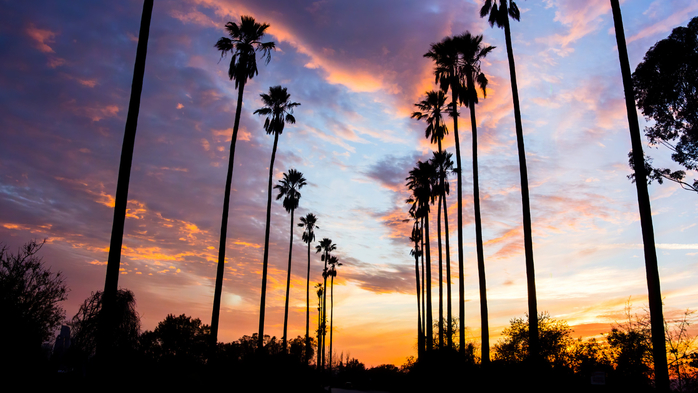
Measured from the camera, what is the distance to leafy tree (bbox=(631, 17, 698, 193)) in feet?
89.9

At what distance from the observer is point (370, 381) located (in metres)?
63.0

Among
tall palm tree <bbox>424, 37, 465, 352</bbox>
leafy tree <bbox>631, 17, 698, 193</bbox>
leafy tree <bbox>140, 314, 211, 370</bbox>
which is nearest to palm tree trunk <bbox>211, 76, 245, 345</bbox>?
tall palm tree <bbox>424, 37, 465, 352</bbox>

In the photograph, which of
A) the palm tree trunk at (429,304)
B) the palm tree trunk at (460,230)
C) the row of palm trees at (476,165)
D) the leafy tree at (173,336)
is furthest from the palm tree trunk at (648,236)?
the leafy tree at (173,336)

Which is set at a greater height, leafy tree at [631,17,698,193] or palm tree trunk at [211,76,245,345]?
leafy tree at [631,17,698,193]

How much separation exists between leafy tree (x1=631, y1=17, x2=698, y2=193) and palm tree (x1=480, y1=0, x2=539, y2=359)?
1258 cm

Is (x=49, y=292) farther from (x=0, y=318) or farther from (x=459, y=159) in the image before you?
(x=459, y=159)

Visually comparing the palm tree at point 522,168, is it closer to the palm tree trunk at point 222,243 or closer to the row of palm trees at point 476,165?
the row of palm trees at point 476,165

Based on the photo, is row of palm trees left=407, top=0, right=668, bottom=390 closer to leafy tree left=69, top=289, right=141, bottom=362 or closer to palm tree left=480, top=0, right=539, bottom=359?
palm tree left=480, top=0, right=539, bottom=359

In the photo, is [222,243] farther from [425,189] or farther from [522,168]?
[425,189]

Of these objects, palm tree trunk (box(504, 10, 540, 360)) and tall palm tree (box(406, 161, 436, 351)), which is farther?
tall palm tree (box(406, 161, 436, 351))

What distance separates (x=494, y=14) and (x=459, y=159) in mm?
9989

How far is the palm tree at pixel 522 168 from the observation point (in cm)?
1867

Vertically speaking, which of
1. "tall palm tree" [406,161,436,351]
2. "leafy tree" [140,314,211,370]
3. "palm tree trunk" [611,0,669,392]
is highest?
"tall palm tree" [406,161,436,351]

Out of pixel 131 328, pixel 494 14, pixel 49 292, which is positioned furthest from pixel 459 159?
pixel 131 328
